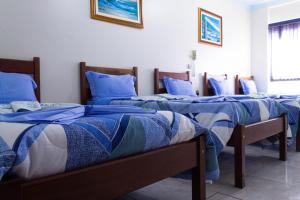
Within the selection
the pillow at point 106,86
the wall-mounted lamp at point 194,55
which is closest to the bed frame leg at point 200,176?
the pillow at point 106,86

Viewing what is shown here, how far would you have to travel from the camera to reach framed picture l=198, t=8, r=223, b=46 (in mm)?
4035

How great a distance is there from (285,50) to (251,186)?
3.84m

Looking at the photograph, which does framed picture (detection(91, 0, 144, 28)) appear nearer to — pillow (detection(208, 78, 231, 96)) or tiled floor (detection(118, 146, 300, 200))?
pillow (detection(208, 78, 231, 96))

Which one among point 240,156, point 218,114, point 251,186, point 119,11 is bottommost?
point 251,186

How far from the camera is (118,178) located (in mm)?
896

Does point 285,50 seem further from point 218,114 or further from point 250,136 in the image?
point 218,114

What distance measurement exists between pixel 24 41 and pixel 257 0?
14.2 feet

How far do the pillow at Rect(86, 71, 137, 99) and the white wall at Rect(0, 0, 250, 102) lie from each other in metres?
0.17

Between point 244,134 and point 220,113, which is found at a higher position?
point 220,113

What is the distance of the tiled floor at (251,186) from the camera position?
1564 mm

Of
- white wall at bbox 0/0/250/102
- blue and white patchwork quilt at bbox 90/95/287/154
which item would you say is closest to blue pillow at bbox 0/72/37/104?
white wall at bbox 0/0/250/102

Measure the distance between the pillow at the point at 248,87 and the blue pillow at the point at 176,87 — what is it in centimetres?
176

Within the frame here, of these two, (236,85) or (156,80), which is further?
(236,85)

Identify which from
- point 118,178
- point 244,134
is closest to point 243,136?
point 244,134
